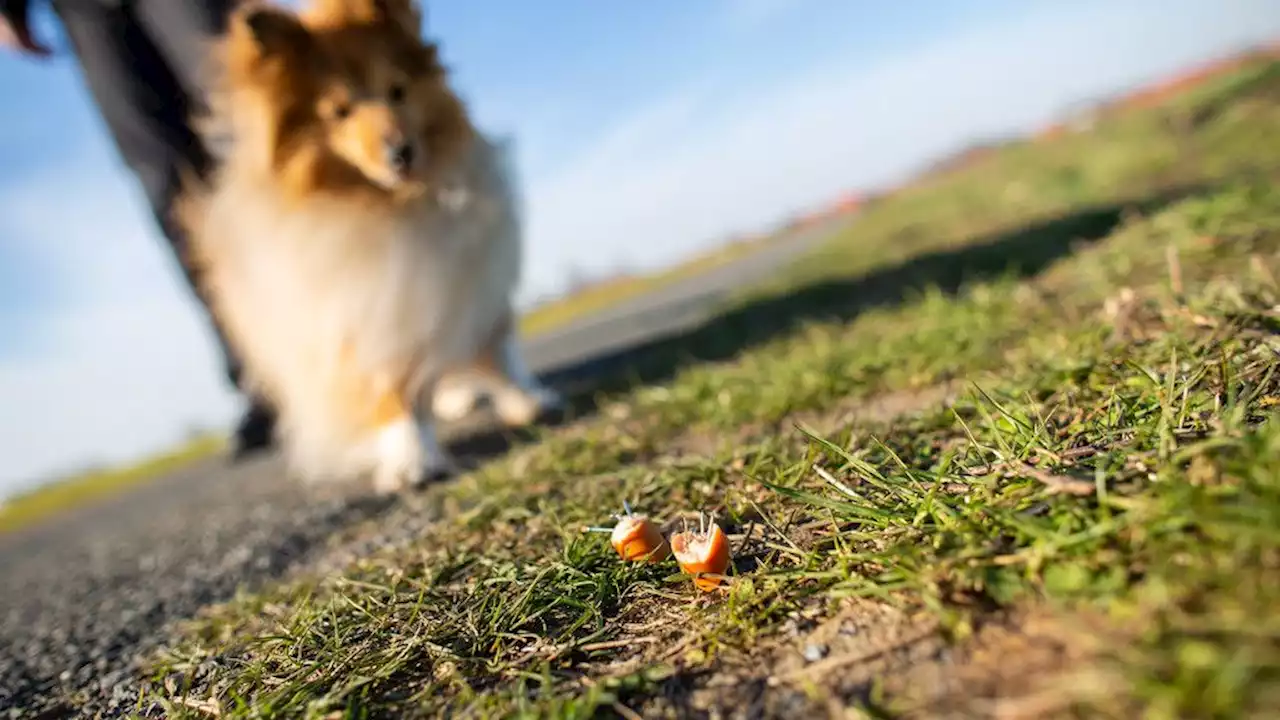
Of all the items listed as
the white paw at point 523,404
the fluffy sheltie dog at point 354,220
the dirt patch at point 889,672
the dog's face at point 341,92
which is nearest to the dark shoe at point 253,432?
the fluffy sheltie dog at point 354,220

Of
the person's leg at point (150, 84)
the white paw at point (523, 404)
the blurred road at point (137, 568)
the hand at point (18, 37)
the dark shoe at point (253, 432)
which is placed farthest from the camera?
the dark shoe at point (253, 432)

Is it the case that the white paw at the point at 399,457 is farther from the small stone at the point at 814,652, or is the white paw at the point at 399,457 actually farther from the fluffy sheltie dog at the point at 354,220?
the small stone at the point at 814,652

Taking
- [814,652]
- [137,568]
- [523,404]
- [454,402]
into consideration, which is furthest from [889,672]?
[454,402]

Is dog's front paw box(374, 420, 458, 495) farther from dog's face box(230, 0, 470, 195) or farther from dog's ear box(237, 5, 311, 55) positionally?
dog's ear box(237, 5, 311, 55)

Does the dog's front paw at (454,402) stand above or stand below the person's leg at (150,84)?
below

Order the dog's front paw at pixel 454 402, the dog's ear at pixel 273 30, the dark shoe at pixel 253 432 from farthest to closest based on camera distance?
the dark shoe at pixel 253 432 → the dog's front paw at pixel 454 402 → the dog's ear at pixel 273 30

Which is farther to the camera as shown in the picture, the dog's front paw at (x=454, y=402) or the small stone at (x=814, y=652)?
the dog's front paw at (x=454, y=402)

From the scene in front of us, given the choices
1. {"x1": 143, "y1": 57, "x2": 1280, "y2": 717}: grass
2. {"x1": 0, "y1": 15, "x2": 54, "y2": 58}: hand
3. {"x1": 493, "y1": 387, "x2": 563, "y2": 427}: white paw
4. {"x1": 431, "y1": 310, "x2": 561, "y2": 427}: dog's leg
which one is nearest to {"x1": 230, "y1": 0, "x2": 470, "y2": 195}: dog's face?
{"x1": 431, "y1": 310, "x2": 561, "y2": 427}: dog's leg

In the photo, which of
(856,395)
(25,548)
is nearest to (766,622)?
(856,395)
